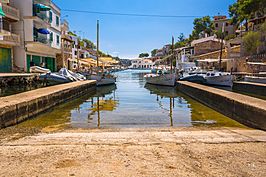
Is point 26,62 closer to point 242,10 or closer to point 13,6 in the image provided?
point 13,6

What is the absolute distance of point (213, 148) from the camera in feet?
15.5

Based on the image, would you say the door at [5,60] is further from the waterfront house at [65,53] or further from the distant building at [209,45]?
the distant building at [209,45]

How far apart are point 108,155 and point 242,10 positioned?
47633 millimetres

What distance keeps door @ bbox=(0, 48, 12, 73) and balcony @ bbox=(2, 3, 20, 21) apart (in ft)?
11.3

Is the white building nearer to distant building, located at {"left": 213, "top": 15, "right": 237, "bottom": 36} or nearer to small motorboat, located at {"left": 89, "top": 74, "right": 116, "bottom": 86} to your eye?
distant building, located at {"left": 213, "top": 15, "right": 237, "bottom": 36}

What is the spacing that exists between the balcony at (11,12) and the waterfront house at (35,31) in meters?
1.05

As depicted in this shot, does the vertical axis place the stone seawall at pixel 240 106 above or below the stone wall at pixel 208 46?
below

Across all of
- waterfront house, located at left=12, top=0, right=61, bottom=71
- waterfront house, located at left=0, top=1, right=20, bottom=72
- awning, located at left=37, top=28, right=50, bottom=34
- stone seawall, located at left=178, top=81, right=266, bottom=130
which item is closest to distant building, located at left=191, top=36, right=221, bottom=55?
waterfront house, located at left=12, top=0, right=61, bottom=71

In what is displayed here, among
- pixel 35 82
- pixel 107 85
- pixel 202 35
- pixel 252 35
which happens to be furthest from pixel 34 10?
pixel 202 35

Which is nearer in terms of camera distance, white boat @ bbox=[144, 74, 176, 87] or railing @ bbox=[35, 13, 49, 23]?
white boat @ bbox=[144, 74, 176, 87]

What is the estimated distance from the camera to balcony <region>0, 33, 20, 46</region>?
76.7 feet

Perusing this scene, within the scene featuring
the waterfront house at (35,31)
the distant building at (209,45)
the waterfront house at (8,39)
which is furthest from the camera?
the distant building at (209,45)

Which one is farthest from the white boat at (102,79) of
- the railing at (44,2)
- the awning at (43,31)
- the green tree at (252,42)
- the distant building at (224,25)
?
the distant building at (224,25)

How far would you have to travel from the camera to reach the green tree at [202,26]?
74125 mm
